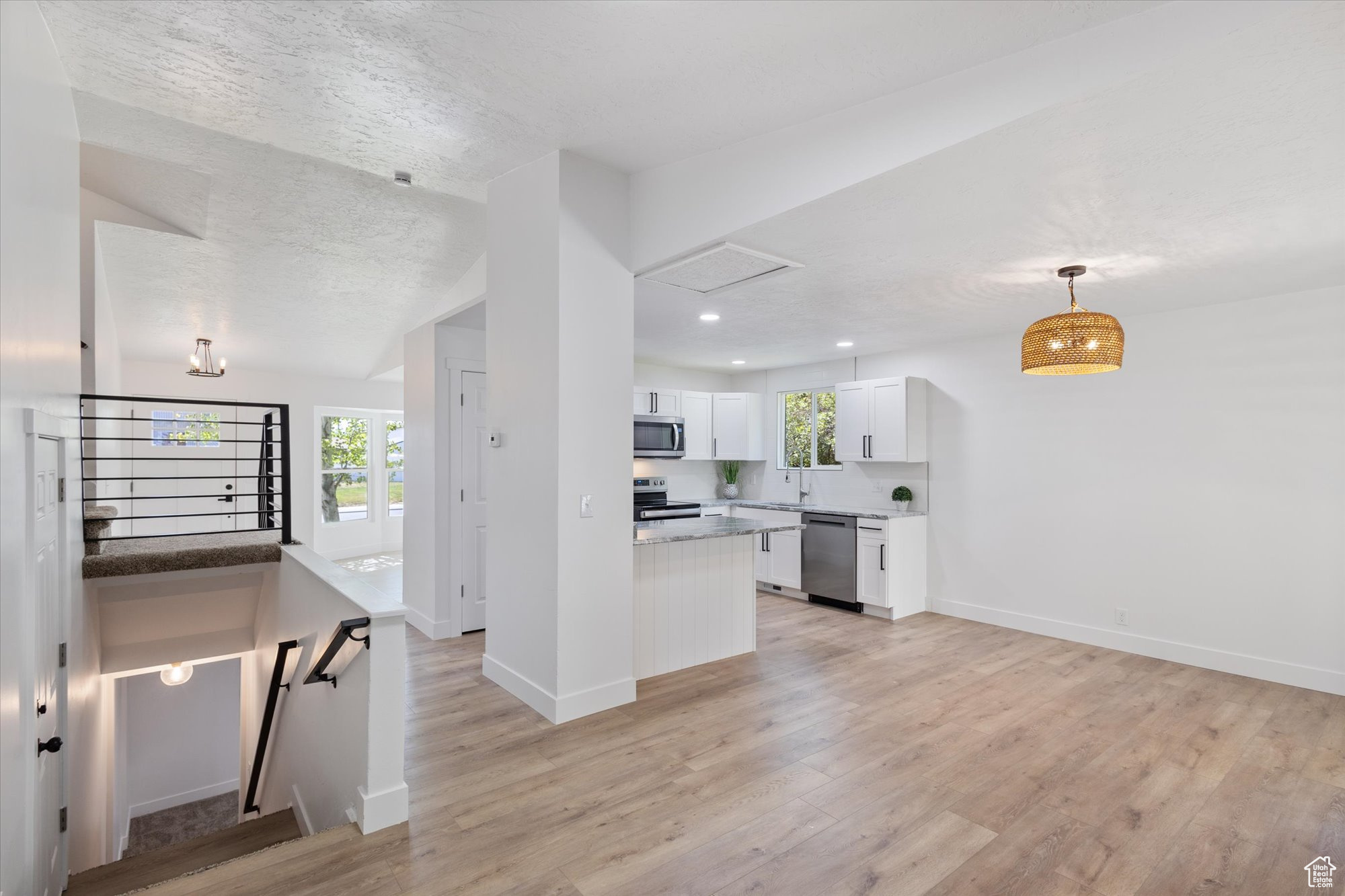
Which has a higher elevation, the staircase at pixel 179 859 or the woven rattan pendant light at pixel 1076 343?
the woven rattan pendant light at pixel 1076 343

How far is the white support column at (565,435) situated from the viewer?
3.17 m

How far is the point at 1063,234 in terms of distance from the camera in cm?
296

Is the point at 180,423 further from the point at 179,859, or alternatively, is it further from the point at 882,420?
the point at 882,420

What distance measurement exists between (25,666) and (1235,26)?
3880 millimetres

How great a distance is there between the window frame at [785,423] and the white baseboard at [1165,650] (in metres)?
1.96

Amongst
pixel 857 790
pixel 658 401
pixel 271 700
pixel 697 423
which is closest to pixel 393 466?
pixel 658 401

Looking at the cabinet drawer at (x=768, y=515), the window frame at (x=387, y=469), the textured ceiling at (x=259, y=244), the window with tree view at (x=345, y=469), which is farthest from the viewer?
the window frame at (x=387, y=469)

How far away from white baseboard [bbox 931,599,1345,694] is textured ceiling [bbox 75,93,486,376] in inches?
199

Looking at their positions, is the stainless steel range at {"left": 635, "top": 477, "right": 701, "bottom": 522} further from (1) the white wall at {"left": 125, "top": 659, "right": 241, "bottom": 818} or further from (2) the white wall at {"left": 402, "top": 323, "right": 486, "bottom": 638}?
(1) the white wall at {"left": 125, "top": 659, "right": 241, "bottom": 818}

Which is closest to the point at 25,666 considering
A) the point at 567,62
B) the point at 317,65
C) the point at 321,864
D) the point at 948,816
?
the point at 321,864

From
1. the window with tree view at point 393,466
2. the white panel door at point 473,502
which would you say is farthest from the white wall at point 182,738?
the window with tree view at point 393,466

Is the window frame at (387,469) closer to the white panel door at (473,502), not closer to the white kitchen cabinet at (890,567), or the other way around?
the white panel door at (473,502)

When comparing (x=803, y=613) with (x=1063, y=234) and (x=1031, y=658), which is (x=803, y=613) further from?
(x=1063, y=234)

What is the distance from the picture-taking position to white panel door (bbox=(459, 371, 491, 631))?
15.6ft
